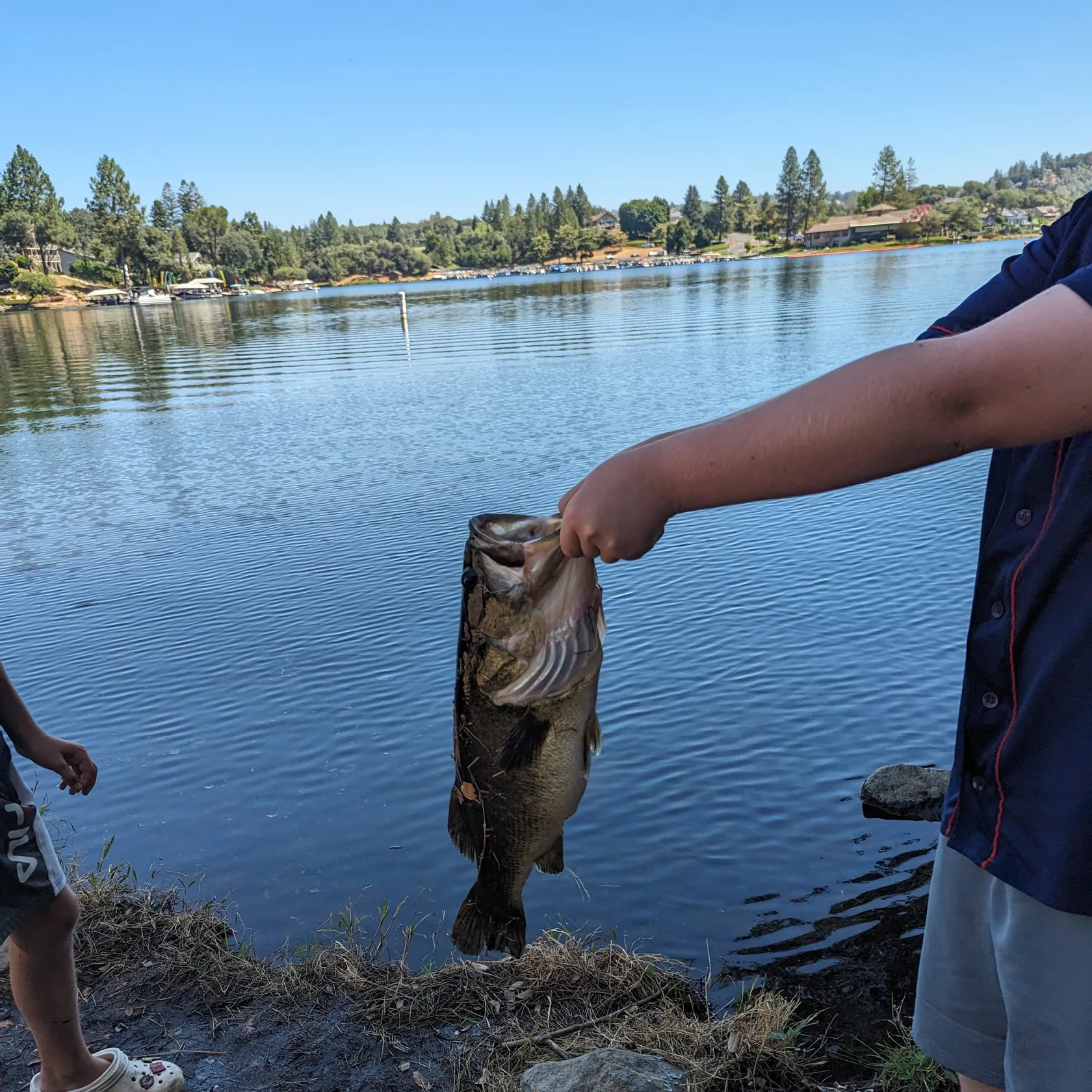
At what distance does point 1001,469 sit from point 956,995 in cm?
113

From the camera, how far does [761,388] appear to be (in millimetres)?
23188

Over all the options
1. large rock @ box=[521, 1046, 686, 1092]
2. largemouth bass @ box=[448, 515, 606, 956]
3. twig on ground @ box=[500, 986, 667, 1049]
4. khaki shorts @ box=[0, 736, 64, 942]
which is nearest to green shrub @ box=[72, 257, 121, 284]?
khaki shorts @ box=[0, 736, 64, 942]

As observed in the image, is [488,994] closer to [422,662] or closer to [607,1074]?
[607,1074]

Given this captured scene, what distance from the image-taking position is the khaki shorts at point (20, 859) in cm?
302

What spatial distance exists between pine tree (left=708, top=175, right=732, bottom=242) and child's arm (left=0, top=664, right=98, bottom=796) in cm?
19846

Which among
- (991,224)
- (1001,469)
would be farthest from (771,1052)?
(991,224)

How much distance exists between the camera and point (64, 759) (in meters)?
3.73

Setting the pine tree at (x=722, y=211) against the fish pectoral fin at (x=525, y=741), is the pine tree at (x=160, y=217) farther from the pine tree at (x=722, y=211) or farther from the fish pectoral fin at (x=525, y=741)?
the fish pectoral fin at (x=525, y=741)

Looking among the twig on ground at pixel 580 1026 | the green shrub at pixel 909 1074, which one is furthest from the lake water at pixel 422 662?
the green shrub at pixel 909 1074

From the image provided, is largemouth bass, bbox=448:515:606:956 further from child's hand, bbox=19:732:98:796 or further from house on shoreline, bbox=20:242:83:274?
house on shoreline, bbox=20:242:83:274

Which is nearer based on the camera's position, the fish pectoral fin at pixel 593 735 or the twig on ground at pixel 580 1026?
the fish pectoral fin at pixel 593 735

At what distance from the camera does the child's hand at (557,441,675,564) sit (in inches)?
63.1

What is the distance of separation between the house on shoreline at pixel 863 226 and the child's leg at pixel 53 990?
159 metres

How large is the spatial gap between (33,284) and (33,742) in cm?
12147
